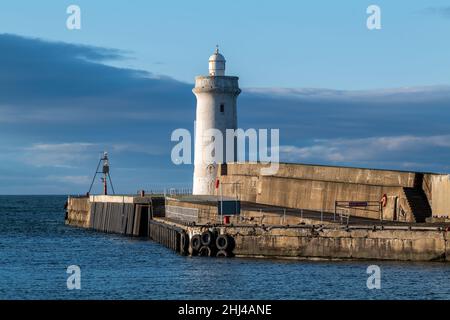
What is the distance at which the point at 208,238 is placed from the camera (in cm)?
5562

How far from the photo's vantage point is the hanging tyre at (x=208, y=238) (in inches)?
2188

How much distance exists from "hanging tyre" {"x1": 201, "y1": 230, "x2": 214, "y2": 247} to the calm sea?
105cm

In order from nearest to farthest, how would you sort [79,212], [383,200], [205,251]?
[383,200]
[205,251]
[79,212]

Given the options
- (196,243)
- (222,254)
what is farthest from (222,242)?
(196,243)

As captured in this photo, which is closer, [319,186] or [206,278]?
[206,278]

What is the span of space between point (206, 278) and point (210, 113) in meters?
33.2

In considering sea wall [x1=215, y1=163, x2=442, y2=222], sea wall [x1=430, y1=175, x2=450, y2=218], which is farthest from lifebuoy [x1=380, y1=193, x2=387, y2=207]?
sea wall [x1=430, y1=175, x2=450, y2=218]

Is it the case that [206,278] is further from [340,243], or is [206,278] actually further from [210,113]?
[210,113]

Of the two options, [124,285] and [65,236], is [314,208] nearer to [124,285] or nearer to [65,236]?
[124,285]

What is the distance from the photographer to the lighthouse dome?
7994 cm

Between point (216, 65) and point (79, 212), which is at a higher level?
point (216, 65)

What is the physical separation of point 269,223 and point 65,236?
3342 centimetres

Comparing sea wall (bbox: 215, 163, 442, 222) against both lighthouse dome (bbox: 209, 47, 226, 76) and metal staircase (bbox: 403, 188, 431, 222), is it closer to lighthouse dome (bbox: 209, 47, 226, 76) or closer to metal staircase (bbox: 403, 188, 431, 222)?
metal staircase (bbox: 403, 188, 431, 222)
